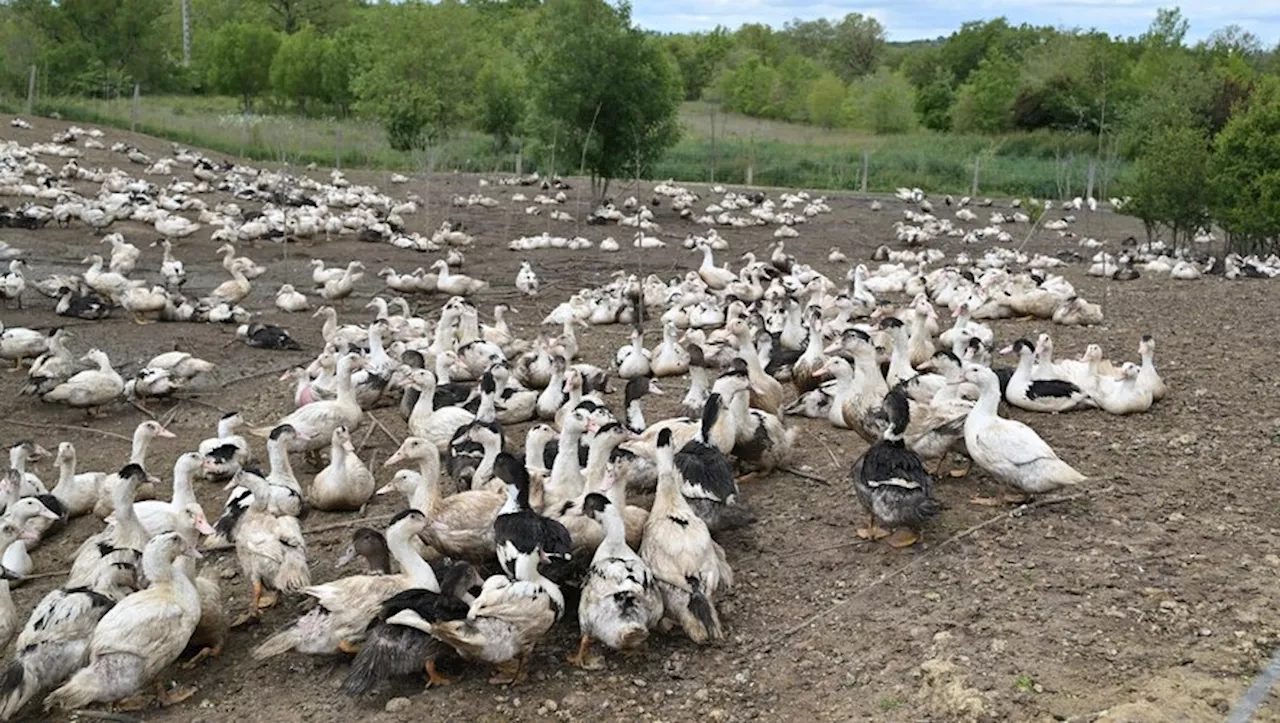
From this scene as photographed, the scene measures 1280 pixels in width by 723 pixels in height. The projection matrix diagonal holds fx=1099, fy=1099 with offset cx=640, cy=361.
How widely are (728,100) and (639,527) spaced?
63917mm

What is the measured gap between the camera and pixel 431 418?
8930mm

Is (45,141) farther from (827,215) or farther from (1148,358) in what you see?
(1148,358)

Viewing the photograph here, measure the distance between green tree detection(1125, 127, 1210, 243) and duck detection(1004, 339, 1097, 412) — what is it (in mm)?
12453

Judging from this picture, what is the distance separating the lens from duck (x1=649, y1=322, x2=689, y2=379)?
11.2 metres

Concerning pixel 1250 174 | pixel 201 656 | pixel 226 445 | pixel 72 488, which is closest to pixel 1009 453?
pixel 201 656

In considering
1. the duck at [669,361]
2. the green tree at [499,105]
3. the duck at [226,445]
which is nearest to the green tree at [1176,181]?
the duck at [669,361]

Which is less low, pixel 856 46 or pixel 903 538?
pixel 856 46

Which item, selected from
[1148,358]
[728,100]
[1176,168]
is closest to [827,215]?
[1176,168]

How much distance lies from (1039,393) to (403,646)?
5.69 meters

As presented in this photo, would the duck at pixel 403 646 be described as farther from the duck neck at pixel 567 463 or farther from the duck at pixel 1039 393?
the duck at pixel 1039 393

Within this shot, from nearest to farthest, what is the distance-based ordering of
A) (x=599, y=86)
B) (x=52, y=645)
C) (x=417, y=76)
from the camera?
(x=52, y=645)
(x=599, y=86)
(x=417, y=76)

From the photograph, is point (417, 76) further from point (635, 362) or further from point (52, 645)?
point (52, 645)

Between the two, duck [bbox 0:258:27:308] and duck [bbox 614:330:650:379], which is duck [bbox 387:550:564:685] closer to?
duck [bbox 614:330:650:379]

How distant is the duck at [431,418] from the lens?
878 cm
